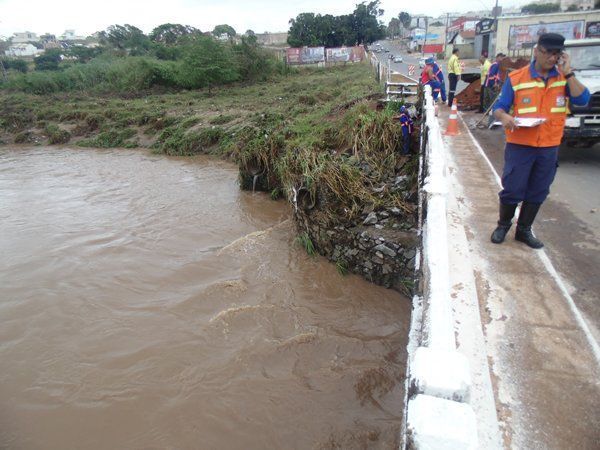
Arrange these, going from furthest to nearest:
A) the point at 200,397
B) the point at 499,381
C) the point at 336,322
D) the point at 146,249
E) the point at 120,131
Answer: the point at 120,131 → the point at 146,249 → the point at 336,322 → the point at 200,397 → the point at 499,381

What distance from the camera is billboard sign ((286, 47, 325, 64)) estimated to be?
3881 centimetres

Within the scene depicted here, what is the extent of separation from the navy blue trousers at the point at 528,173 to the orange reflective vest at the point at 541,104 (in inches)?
3.5

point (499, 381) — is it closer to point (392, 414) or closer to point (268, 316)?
point (392, 414)

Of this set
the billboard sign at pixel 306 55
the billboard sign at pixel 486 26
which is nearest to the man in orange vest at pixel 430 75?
the billboard sign at pixel 486 26

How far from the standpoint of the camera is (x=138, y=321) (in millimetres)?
5820

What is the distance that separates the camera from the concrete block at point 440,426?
1545mm

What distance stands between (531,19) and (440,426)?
3638cm

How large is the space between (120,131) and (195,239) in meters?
13.9

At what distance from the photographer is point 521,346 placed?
9.62ft

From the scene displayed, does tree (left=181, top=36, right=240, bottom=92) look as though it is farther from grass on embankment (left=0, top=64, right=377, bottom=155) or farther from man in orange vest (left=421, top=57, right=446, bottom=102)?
man in orange vest (left=421, top=57, right=446, bottom=102)

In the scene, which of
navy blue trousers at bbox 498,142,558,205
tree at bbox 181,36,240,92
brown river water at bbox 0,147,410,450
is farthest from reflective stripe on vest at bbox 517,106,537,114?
tree at bbox 181,36,240,92

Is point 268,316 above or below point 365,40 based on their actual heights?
below

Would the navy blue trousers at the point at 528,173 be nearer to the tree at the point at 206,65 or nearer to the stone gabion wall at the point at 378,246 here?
the stone gabion wall at the point at 378,246

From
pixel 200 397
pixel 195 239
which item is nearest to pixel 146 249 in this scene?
pixel 195 239
